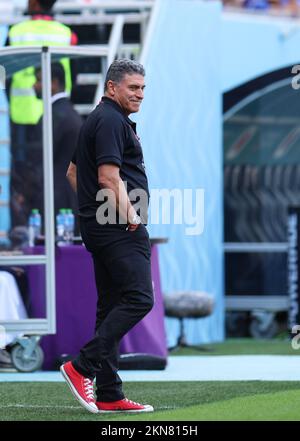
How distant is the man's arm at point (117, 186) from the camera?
7.60 m

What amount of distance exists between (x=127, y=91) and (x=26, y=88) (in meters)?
5.55

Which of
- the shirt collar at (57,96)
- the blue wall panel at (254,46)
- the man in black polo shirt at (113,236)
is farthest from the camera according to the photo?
the blue wall panel at (254,46)

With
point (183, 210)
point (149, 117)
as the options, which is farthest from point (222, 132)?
point (183, 210)

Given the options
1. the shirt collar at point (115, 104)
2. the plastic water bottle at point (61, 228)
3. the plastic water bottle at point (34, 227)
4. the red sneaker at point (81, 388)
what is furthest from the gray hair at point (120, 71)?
the plastic water bottle at point (34, 227)

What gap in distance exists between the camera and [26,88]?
43.8 ft

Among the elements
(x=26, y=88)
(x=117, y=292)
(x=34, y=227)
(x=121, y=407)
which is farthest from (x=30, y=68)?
(x=121, y=407)

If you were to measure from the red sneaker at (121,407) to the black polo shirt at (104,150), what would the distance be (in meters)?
1.08

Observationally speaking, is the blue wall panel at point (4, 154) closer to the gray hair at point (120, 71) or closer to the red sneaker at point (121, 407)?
the gray hair at point (120, 71)

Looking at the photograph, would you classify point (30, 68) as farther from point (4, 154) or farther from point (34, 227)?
point (34, 227)

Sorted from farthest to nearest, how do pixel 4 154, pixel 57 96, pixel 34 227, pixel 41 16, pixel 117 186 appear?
pixel 4 154 → pixel 41 16 → pixel 57 96 → pixel 34 227 → pixel 117 186

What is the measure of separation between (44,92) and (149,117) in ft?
11.4

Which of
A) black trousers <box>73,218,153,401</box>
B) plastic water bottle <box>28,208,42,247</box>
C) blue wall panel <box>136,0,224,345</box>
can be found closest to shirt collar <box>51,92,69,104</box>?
plastic water bottle <box>28,208,42,247</box>

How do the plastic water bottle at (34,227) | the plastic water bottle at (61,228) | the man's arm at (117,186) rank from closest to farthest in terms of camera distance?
the man's arm at (117,186) → the plastic water bottle at (61,228) → the plastic water bottle at (34,227)
